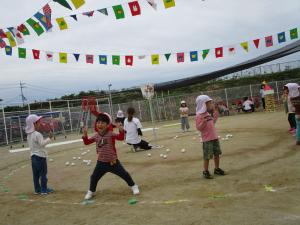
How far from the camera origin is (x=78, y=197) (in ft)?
22.5

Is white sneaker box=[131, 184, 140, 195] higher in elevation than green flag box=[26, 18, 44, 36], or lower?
lower

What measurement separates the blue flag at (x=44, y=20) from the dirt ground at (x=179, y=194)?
5.09m

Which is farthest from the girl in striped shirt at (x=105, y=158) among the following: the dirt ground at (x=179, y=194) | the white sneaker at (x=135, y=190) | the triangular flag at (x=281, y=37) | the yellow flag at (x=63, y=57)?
the triangular flag at (x=281, y=37)

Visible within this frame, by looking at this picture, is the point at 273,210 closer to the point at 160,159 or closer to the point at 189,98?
the point at 160,159

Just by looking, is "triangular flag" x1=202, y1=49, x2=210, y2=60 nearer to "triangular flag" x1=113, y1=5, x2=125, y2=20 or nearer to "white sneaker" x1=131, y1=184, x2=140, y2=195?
"triangular flag" x1=113, y1=5, x2=125, y2=20

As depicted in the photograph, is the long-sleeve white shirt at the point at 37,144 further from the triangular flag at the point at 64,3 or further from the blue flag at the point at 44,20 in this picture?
the blue flag at the point at 44,20

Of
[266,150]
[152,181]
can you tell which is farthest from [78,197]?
[266,150]

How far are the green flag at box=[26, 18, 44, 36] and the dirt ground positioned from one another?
5.17 m

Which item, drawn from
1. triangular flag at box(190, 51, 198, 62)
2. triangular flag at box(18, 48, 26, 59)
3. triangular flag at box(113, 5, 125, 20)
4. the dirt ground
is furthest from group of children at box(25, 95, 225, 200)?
triangular flag at box(190, 51, 198, 62)

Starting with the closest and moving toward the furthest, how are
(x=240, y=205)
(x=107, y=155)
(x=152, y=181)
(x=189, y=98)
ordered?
1. (x=240, y=205)
2. (x=107, y=155)
3. (x=152, y=181)
4. (x=189, y=98)

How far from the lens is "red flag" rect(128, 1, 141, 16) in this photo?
12020mm

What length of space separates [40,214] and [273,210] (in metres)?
3.72

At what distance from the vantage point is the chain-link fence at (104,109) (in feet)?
82.8

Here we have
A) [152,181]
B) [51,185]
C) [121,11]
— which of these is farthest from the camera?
[121,11]
